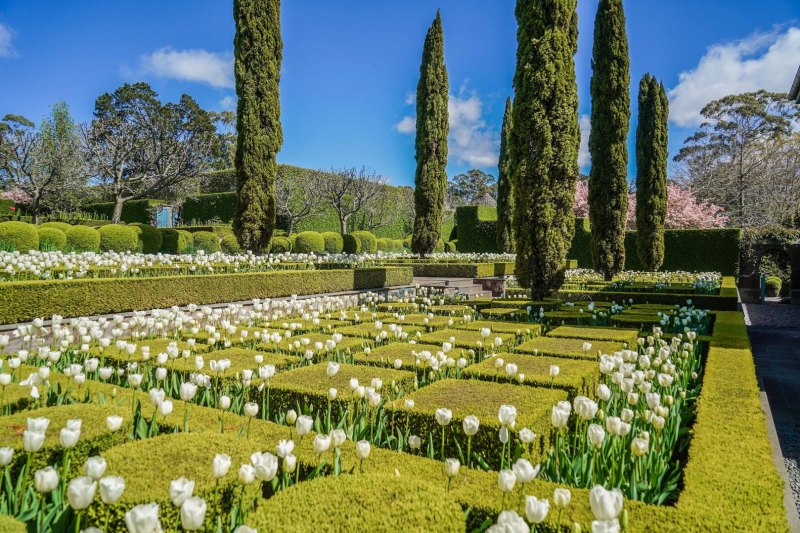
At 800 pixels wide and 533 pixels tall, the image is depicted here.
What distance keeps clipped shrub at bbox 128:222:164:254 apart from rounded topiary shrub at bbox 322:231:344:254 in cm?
1136

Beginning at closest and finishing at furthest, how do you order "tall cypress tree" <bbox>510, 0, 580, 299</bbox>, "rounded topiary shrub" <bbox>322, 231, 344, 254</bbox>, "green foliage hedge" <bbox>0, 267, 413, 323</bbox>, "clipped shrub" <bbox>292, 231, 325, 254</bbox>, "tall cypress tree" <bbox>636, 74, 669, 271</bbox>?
"green foliage hedge" <bbox>0, 267, 413, 323</bbox>, "tall cypress tree" <bbox>510, 0, 580, 299</bbox>, "tall cypress tree" <bbox>636, 74, 669, 271</bbox>, "clipped shrub" <bbox>292, 231, 325, 254</bbox>, "rounded topiary shrub" <bbox>322, 231, 344, 254</bbox>

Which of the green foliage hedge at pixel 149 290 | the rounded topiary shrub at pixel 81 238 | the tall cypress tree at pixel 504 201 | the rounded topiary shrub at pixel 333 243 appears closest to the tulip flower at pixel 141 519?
the green foliage hedge at pixel 149 290

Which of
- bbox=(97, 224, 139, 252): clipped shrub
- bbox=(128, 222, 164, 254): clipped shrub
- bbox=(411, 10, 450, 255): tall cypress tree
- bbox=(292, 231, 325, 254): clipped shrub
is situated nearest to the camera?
bbox=(97, 224, 139, 252): clipped shrub

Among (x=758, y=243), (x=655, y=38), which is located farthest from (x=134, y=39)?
(x=758, y=243)

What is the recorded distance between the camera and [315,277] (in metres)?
10.8

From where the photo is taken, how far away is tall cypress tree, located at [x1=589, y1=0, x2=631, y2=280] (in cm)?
1437

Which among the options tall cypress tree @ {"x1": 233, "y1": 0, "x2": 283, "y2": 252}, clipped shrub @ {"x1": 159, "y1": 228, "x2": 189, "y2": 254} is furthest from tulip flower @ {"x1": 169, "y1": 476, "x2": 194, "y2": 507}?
clipped shrub @ {"x1": 159, "y1": 228, "x2": 189, "y2": 254}

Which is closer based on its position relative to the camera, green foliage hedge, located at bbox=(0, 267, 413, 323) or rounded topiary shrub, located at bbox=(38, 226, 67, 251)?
green foliage hedge, located at bbox=(0, 267, 413, 323)

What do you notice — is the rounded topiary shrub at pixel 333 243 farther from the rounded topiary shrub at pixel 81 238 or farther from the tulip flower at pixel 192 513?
the tulip flower at pixel 192 513

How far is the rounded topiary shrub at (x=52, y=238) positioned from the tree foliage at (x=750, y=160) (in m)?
34.9

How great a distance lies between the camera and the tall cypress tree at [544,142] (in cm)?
912

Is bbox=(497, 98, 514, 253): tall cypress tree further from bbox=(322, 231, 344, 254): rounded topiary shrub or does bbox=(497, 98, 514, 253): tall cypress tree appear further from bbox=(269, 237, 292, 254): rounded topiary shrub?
bbox=(269, 237, 292, 254): rounded topiary shrub

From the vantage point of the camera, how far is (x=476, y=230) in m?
27.7

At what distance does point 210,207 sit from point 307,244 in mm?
9772
